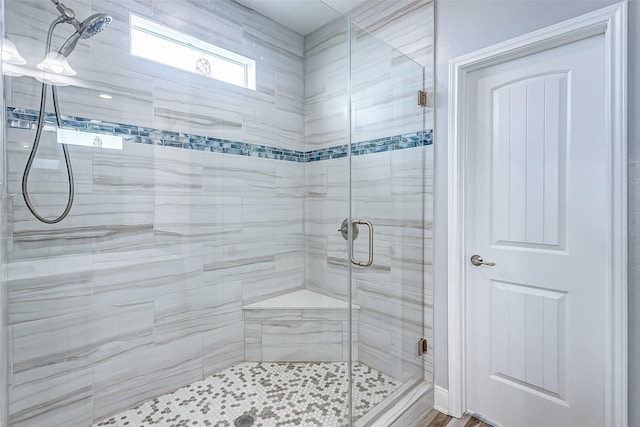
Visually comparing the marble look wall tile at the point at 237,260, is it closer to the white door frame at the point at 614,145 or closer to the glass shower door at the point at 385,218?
the glass shower door at the point at 385,218

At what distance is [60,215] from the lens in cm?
140

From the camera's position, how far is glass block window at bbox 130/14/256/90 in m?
1.67

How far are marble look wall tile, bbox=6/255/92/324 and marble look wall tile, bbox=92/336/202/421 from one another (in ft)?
1.20

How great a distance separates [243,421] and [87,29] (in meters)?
1.97

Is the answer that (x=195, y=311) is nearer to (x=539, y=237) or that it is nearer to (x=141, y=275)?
(x=141, y=275)

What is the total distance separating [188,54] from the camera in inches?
70.1

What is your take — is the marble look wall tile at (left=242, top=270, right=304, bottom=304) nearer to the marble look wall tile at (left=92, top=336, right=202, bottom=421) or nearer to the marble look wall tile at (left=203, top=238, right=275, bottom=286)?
the marble look wall tile at (left=203, top=238, right=275, bottom=286)

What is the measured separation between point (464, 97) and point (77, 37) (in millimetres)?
1890

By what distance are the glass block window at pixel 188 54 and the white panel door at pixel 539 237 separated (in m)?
1.32

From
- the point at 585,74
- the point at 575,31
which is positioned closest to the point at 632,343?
the point at 585,74

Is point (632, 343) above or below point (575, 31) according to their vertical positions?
below

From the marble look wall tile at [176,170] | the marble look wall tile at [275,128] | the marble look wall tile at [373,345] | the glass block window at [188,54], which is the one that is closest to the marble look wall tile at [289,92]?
the marble look wall tile at [275,128]

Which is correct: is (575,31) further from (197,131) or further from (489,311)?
(197,131)

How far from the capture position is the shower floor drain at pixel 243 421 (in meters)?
1.63
